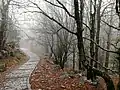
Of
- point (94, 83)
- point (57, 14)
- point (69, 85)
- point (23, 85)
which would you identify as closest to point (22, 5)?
point (23, 85)

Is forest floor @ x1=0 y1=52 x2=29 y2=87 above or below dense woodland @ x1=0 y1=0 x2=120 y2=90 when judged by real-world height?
below

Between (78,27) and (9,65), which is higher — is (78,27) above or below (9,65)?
above

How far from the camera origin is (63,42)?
2120 cm

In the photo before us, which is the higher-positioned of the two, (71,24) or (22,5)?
(22,5)

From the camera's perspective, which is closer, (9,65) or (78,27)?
(78,27)

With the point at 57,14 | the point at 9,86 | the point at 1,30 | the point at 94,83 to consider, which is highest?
the point at 57,14

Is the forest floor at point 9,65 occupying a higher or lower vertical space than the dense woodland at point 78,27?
lower

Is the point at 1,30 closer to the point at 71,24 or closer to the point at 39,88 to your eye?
the point at 71,24

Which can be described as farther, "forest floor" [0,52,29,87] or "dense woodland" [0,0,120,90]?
"forest floor" [0,52,29,87]

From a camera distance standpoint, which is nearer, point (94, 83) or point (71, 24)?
point (94, 83)

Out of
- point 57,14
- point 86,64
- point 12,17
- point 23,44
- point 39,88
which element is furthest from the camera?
point 23,44

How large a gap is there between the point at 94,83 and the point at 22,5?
6.57 meters

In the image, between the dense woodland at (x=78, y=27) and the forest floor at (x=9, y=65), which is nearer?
the dense woodland at (x=78, y=27)

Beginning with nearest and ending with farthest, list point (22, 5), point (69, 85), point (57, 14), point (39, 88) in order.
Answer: point (22, 5) → point (39, 88) → point (69, 85) → point (57, 14)
